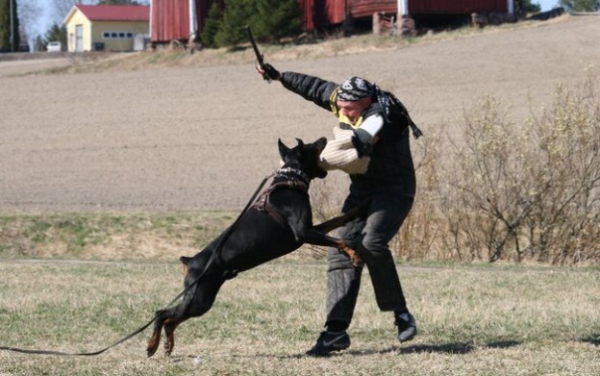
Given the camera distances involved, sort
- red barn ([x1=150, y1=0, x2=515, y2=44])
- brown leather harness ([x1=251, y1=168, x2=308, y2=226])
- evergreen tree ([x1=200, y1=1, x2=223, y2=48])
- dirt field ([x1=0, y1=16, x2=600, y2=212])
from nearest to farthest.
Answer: brown leather harness ([x1=251, y1=168, x2=308, y2=226]) < dirt field ([x1=0, y1=16, x2=600, y2=212]) < red barn ([x1=150, y1=0, x2=515, y2=44]) < evergreen tree ([x1=200, y1=1, x2=223, y2=48])

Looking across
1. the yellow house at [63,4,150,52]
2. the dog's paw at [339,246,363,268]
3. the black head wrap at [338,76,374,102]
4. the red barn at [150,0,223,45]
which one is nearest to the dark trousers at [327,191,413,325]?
the dog's paw at [339,246,363,268]

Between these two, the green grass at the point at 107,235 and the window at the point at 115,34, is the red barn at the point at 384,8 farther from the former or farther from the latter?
the window at the point at 115,34

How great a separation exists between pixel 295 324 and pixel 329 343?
1.51 m

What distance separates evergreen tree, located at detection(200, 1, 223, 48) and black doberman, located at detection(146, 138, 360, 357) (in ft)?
118

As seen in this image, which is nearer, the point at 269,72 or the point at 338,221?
the point at 338,221

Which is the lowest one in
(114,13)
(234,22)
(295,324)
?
(295,324)

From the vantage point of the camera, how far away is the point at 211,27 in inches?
1704

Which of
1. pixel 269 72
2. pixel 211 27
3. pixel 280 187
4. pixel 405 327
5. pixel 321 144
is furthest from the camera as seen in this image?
pixel 211 27

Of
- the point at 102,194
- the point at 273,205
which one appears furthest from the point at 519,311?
the point at 102,194

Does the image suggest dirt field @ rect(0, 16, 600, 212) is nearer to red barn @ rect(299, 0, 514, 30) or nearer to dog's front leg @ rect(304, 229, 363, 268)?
red barn @ rect(299, 0, 514, 30)

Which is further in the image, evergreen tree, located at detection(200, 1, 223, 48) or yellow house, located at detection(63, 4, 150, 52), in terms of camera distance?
yellow house, located at detection(63, 4, 150, 52)

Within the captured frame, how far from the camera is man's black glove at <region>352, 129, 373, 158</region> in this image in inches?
287

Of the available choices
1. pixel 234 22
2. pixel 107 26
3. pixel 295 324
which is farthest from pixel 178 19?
pixel 295 324

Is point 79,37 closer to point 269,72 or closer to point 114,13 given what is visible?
point 114,13
